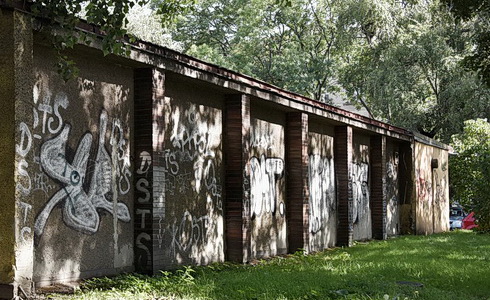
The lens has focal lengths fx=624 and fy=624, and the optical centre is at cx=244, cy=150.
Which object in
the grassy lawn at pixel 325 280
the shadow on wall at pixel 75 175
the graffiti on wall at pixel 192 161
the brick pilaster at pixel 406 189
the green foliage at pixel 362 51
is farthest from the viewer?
the green foliage at pixel 362 51

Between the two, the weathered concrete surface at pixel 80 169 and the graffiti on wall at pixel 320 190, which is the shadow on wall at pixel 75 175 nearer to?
the weathered concrete surface at pixel 80 169

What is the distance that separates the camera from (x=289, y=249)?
14.8 meters

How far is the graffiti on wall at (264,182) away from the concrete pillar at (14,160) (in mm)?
6130

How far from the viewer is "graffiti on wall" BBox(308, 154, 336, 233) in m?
16.1

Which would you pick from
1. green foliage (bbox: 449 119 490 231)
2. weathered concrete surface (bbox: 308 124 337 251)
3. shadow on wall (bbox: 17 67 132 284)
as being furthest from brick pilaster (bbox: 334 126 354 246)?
shadow on wall (bbox: 17 67 132 284)

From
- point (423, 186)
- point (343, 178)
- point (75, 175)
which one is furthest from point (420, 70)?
point (75, 175)

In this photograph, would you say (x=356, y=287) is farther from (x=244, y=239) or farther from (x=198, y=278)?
(x=244, y=239)

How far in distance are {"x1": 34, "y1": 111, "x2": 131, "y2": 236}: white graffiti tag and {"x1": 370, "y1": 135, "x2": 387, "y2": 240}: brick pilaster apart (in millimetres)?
12698

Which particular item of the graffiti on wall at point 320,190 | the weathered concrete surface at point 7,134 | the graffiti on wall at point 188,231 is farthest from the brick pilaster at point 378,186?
the weathered concrete surface at point 7,134

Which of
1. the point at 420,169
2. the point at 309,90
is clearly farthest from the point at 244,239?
the point at 309,90

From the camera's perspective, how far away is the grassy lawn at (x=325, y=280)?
8055mm

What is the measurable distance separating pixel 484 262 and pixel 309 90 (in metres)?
25.2

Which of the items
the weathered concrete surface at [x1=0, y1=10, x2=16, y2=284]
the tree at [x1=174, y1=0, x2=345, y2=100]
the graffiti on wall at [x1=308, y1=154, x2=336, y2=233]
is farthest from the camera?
the tree at [x1=174, y1=0, x2=345, y2=100]

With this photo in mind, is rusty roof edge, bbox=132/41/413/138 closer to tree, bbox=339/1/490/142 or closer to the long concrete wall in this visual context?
the long concrete wall
